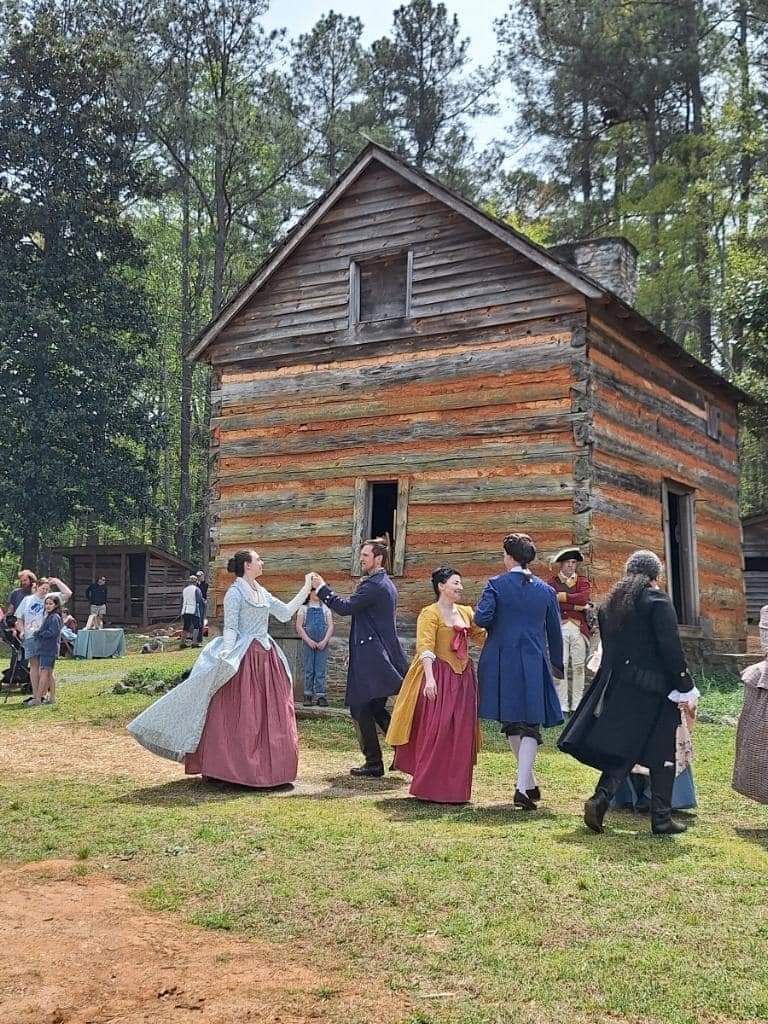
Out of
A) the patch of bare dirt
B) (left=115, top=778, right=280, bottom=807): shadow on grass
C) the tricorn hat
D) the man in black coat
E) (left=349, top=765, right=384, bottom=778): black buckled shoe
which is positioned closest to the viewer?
the patch of bare dirt

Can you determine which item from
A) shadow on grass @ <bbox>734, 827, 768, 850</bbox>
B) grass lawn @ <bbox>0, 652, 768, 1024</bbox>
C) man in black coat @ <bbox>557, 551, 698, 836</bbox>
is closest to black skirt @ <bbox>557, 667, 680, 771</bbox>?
man in black coat @ <bbox>557, 551, 698, 836</bbox>

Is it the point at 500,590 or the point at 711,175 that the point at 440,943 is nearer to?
the point at 500,590

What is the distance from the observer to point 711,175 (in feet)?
99.1

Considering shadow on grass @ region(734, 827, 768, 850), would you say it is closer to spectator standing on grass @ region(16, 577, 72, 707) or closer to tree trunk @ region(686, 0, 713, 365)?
spectator standing on grass @ region(16, 577, 72, 707)

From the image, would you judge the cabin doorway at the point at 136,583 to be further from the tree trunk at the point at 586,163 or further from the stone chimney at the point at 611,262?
the stone chimney at the point at 611,262

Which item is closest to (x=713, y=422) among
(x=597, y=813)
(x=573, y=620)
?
(x=573, y=620)

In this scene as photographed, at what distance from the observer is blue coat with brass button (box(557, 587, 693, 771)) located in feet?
20.3

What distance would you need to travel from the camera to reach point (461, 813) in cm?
683

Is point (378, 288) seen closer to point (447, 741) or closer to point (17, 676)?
point (17, 676)

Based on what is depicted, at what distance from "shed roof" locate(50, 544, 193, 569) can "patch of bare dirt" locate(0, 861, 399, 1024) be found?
26.4 meters

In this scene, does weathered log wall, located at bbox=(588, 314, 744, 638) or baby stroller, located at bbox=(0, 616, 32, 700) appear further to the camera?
baby stroller, located at bbox=(0, 616, 32, 700)

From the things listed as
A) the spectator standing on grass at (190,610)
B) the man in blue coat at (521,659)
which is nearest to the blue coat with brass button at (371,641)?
the man in blue coat at (521,659)

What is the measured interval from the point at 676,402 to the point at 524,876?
1183 centimetres

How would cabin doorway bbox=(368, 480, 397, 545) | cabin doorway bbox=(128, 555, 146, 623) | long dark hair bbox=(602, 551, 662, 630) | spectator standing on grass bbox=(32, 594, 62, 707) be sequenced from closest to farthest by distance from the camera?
long dark hair bbox=(602, 551, 662, 630) → spectator standing on grass bbox=(32, 594, 62, 707) → cabin doorway bbox=(368, 480, 397, 545) → cabin doorway bbox=(128, 555, 146, 623)
